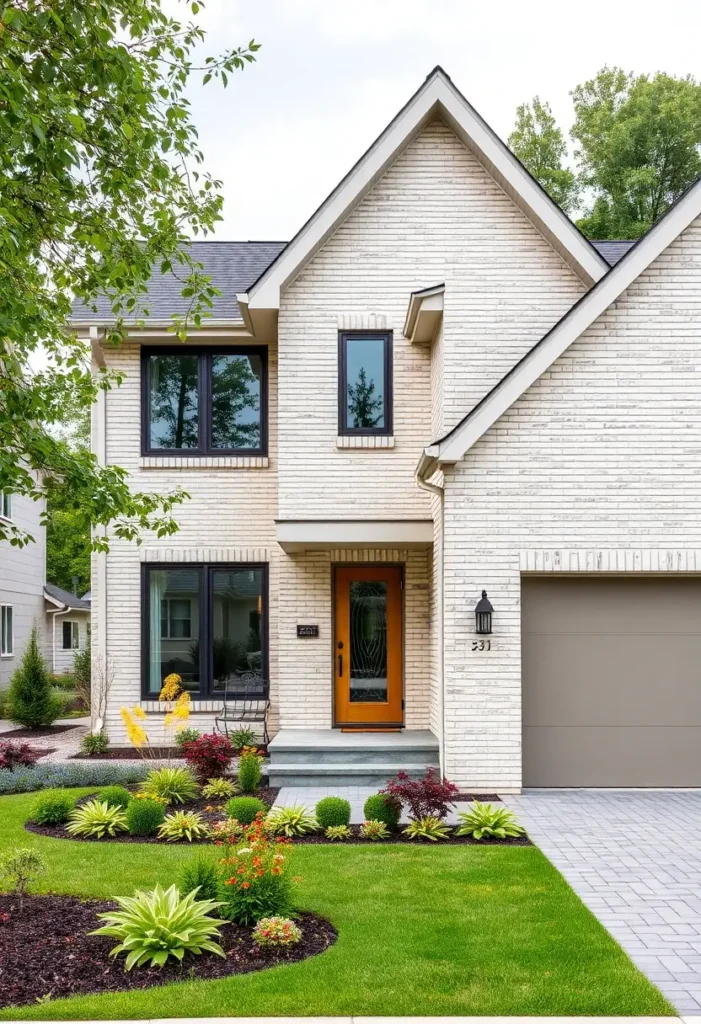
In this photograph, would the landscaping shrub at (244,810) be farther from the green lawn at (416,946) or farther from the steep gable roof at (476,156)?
the steep gable roof at (476,156)

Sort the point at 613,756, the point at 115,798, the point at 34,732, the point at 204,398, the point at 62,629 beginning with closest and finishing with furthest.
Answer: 1. the point at 115,798
2. the point at 613,756
3. the point at 204,398
4. the point at 34,732
5. the point at 62,629

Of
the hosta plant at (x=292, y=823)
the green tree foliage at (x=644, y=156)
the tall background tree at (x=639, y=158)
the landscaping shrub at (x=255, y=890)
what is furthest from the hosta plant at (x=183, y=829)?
the green tree foliage at (x=644, y=156)

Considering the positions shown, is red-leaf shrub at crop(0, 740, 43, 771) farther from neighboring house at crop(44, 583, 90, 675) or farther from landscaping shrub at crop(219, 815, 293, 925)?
neighboring house at crop(44, 583, 90, 675)

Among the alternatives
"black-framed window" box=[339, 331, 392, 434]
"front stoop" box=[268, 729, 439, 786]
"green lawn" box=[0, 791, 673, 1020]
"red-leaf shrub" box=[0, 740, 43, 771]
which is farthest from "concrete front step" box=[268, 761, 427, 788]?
"black-framed window" box=[339, 331, 392, 434]

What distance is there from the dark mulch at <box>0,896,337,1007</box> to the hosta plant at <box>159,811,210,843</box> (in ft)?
7.15

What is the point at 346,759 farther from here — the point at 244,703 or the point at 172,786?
the point at 244,703

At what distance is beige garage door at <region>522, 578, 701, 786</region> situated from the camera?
1093 cm

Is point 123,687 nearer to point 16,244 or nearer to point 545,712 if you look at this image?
point 545,712

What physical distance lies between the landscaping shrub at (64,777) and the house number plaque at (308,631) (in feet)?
9.11

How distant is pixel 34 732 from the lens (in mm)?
17016

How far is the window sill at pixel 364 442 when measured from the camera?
1319cm

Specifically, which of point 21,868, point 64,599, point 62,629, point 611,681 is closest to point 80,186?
point 21,868

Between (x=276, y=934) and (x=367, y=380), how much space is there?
8906mm

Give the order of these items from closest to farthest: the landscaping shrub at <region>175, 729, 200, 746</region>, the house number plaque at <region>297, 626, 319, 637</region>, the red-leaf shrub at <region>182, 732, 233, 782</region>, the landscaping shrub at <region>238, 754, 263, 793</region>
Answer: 1. the landscaping shrub at <region>238, 754, 263, 793</region>
2. the red-leaf shrub at <region>182, 732, 233, 782</region>
3. the house number plaque at <region>297, 626, 319, 637</region>
4. the landscaping shrub at <region>175, 729, 200, 746</region>
